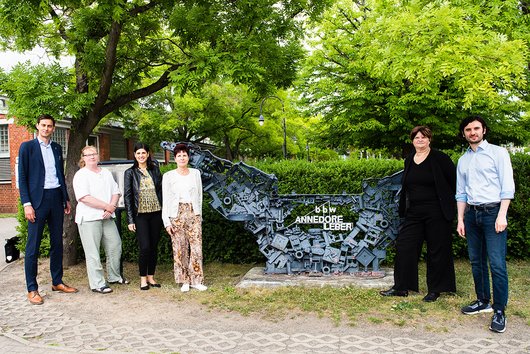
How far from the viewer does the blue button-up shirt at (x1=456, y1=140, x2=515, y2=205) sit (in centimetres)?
462

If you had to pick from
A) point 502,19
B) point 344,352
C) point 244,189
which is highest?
point 502,19

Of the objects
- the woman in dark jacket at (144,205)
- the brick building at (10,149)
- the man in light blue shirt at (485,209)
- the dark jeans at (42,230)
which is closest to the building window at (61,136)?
the brick building at (10,149)

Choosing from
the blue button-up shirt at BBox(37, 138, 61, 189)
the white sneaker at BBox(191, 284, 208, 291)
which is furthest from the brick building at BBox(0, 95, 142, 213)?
the white sneaker at BBox(191, 284, 208, 291)

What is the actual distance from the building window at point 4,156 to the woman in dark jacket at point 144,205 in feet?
66.8

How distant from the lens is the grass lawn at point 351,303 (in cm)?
489

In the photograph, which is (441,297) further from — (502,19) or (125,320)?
(502,19)

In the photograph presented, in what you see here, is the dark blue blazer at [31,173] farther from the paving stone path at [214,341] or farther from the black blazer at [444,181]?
the black blazer at [444,181]

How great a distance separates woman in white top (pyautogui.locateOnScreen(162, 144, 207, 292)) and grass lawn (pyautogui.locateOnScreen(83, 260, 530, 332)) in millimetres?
290

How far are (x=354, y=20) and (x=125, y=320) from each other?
15.1 m

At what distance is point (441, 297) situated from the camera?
5605mm

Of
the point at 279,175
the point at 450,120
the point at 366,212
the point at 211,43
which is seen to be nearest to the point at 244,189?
the point at 279,175

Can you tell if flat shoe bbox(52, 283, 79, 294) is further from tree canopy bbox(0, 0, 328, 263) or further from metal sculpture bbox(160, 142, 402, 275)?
metal sculpture bbox(160, 142, 402, 275)

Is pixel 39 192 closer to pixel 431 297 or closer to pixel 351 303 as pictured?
pixel 351 303

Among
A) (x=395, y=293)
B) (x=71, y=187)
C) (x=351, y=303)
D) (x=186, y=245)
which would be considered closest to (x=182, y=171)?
(x=186, y=245)
